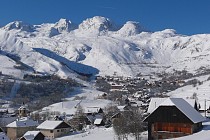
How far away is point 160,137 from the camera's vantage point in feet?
147

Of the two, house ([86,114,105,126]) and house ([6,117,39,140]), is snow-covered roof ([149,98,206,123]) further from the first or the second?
house ([6,117,39,140])

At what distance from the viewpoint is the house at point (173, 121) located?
4350 cm

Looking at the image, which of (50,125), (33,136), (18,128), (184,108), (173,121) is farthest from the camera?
(18,128)

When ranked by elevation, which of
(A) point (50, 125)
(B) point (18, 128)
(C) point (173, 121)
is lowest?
(B) point (18, 128)

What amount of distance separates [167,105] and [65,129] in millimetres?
29729

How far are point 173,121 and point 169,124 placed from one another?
27.4 inches

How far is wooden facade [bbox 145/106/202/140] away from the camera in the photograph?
43469 mm

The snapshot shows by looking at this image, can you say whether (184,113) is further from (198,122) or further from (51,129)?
(51,129)

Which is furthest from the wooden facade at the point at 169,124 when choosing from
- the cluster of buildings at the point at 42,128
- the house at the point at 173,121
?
the cluster of buildings at the point at 42,128

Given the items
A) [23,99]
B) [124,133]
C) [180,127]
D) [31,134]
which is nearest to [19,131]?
[31,134]

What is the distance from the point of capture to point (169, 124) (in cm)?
4462

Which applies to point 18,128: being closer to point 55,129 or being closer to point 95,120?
point 55,129

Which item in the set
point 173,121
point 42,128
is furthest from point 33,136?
point 173,121

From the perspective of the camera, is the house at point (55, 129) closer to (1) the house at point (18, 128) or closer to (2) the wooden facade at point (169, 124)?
(1) the house at point (18, 128)
